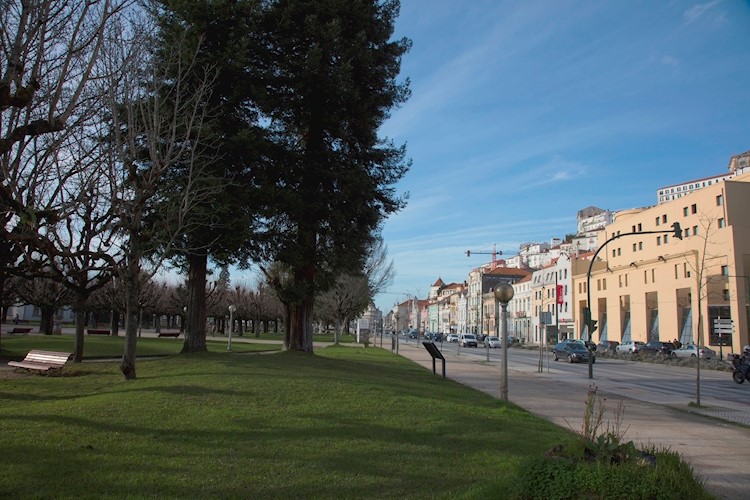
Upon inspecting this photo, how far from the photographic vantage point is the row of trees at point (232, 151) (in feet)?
48.9

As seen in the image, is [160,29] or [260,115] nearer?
[160,29]

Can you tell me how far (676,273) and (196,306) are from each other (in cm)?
6128

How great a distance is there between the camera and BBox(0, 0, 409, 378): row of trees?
14914mm

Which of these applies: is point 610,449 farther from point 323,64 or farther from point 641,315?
point 641,315

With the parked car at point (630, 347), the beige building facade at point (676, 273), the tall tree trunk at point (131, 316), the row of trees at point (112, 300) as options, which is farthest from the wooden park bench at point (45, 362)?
the parked car at point (630, 347)

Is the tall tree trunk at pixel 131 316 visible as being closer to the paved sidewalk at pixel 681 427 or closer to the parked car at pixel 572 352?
the paved sidewalk at pixel 681 427

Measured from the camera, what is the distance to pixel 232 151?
18500 mm

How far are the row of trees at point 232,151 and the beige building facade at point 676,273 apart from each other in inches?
1033

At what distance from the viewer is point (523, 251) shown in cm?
17650

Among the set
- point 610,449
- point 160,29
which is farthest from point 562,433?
point 160,29

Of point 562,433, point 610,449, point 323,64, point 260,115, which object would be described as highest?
point 323,64

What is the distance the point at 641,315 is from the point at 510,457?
73078mm

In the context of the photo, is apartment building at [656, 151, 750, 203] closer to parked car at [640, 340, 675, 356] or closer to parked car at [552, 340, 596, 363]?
parked car at [640, 340, 675, 356]

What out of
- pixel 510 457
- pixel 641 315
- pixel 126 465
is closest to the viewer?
pixel 126 465
